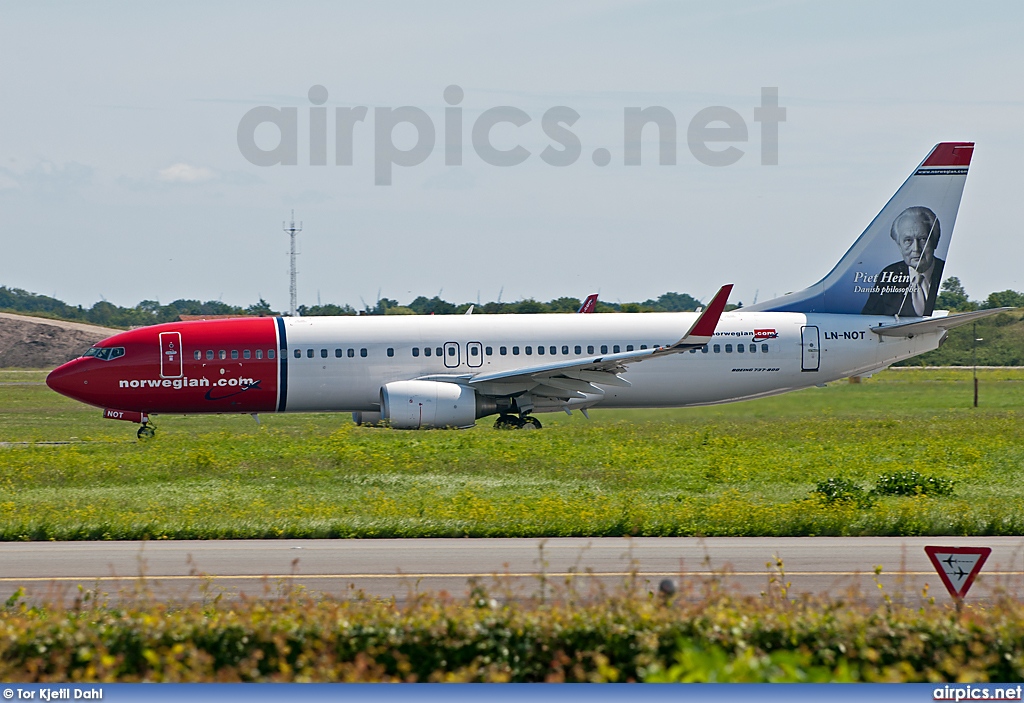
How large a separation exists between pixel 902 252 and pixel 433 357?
47.8 feet

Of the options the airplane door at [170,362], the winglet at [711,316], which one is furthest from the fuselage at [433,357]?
the winglet at [711,316]

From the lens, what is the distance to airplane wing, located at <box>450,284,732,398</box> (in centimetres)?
3112

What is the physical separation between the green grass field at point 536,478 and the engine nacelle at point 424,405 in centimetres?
50

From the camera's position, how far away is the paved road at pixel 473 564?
13500 mm

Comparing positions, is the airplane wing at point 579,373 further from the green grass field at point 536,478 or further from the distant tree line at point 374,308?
the distant tree line at point 374,308

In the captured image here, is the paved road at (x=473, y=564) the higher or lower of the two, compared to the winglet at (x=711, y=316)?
lower

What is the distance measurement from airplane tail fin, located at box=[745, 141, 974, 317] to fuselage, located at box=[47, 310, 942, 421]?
2.60ft

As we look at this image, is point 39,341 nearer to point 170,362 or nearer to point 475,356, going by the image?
point 170,362

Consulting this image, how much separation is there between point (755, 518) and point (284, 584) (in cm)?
746

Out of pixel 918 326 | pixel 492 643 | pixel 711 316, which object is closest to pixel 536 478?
pixel 711 316

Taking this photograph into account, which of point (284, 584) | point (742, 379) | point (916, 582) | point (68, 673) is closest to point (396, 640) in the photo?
point (68, 673)

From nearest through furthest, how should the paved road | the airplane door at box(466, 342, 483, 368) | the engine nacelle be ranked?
the paved road → the engine nacelle → the airplane door at box(466, 342, 483, 368)

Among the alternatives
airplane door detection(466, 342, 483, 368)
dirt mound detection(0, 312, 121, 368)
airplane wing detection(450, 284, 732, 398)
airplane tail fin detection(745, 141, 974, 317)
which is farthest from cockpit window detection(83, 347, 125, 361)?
dirt mound detection(0, 312, 121, 368)

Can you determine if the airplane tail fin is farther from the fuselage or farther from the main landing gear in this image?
the main landing gear
